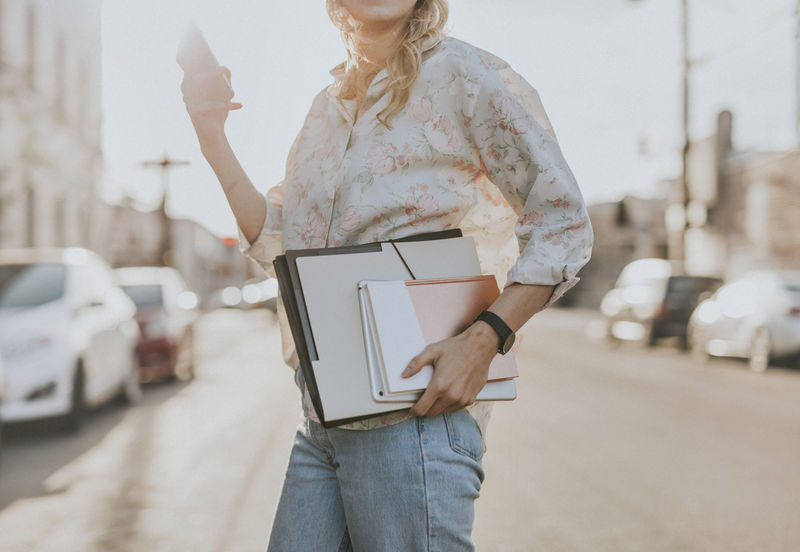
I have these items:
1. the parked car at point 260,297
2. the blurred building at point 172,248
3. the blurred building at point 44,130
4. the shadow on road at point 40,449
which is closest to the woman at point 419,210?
the shadow on road at point 40,449

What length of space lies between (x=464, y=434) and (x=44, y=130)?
65.2ft

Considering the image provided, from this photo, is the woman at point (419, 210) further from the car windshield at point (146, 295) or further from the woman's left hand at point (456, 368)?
the car windshield at point (146, 295)

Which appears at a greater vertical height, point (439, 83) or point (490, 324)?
point (439, 83)

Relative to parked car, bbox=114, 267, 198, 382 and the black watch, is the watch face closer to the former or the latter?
the black watch

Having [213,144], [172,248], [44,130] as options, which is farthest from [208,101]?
[172,248]

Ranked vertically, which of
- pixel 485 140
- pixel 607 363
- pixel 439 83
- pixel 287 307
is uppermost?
pixel 439 83

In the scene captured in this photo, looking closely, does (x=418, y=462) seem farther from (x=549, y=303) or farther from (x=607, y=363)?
(x=607, y=363)

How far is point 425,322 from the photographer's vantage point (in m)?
1.41

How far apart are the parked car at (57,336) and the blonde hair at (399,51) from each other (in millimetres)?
5405

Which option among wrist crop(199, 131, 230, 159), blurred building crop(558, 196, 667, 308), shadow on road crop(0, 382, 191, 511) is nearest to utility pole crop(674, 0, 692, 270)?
shadow on road crop(0, 382, 191, 511)

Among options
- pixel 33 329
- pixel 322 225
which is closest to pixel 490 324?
pixel 322 225

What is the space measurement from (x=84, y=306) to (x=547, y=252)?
6580 mm

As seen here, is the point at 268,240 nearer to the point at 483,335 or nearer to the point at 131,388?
the point at 483,335

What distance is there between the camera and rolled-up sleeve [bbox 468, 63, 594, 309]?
1.41 meters
